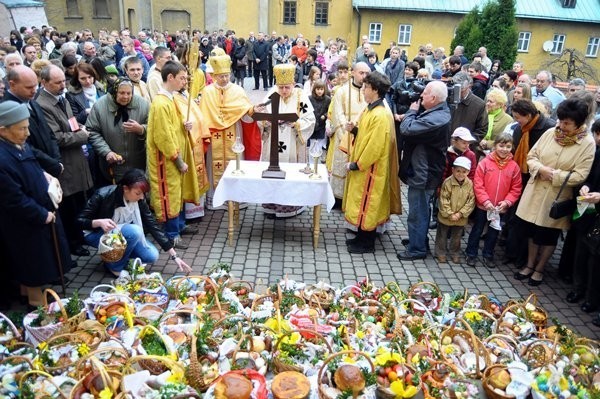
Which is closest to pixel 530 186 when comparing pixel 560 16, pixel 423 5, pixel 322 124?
pixel 322 124

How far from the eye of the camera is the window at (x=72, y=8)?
34875 mm

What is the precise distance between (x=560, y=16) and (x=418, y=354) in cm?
3128

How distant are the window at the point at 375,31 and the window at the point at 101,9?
18.8m

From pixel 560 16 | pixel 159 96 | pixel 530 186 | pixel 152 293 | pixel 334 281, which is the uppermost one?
pixel 560 16

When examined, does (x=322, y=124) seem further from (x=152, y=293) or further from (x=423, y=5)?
(x=423, y=5)

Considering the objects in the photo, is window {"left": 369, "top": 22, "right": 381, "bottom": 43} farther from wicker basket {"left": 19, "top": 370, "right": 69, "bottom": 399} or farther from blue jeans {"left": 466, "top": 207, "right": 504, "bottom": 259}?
wicker basket {"left": 19, "top": 370, "right": 69, "bottom": 399}

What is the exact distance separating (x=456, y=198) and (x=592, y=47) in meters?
30.6

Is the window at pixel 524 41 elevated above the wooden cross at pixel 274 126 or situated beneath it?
elevated above

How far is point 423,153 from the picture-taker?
17.6ft

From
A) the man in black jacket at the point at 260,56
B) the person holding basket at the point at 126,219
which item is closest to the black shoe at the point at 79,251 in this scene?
the person holding basket at the point at 126,219

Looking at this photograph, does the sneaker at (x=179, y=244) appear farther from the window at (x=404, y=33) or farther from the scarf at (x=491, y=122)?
the window at (x=404, y=33)

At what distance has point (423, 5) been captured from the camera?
28750 millimetres

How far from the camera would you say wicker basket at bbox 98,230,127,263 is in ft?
14.9

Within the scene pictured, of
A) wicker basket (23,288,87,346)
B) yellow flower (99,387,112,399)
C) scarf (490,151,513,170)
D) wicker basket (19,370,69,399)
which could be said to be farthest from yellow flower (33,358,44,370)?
scarf (490,151,513,170)
